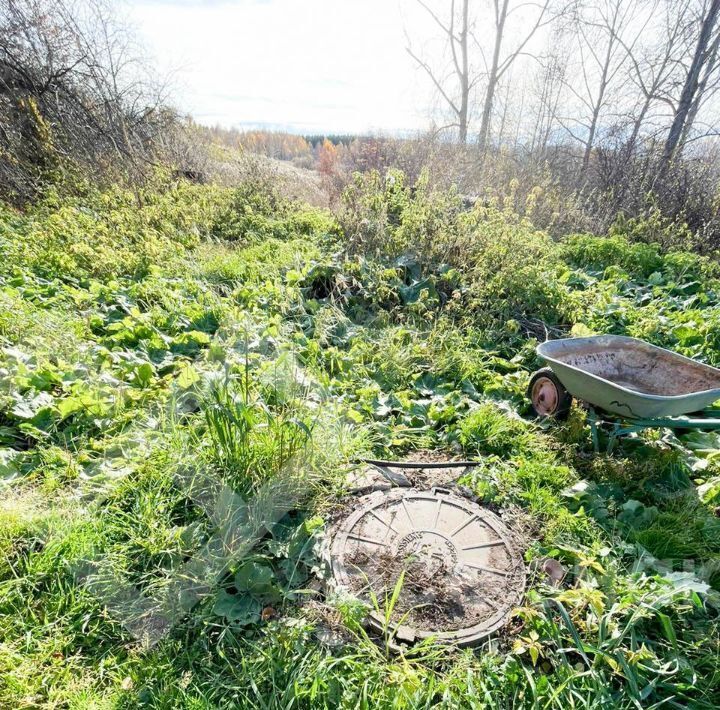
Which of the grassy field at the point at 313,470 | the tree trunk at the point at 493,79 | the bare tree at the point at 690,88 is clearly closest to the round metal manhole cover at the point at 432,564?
the grassy field at the point at 313,470

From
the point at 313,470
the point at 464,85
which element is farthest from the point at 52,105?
the point at 464,85

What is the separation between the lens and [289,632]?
1.69 m

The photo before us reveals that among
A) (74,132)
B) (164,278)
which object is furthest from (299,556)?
(74,132)

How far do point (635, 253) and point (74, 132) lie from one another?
10045 mm

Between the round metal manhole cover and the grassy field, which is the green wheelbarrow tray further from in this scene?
the round metal manhole cover

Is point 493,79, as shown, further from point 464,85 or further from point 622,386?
point 622,386

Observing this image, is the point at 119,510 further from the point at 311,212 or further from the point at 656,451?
the point at 311,212

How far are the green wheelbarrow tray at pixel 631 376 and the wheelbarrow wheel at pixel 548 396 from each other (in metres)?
0.13

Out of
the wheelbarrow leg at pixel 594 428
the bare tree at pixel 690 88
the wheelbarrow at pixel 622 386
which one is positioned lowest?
the wheelbarrow leg at pixel 594 428

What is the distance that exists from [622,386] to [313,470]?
→ 216cm

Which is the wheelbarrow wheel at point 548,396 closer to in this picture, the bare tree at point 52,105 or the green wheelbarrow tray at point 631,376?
the green wheelbarrow tray at point 631,376

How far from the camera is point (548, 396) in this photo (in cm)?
309

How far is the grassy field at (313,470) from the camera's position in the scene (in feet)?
5.21

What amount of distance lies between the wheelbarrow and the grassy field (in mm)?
200
